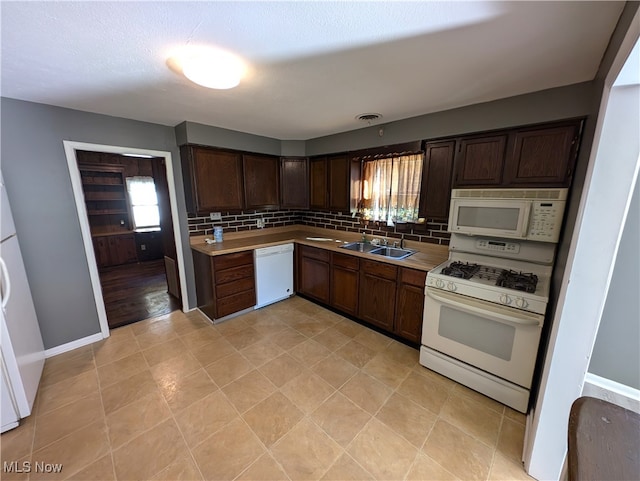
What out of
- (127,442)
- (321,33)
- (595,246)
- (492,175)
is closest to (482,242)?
(492,175)

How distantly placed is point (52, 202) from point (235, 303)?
196 cm

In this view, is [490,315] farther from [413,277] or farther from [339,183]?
[339,183]

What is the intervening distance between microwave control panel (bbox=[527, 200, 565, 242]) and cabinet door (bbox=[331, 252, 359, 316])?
1563 mm

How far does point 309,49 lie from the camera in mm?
1341

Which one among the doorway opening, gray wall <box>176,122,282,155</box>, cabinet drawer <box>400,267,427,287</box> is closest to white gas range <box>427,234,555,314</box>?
cabinet drawer <box>400,267,427,287</box>

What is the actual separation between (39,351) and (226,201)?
2.16 metres

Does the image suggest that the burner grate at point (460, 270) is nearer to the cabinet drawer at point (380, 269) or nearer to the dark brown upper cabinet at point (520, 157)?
the cabinet drawer at point (380, 269)

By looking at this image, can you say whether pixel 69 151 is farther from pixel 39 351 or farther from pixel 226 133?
pixel 39 351

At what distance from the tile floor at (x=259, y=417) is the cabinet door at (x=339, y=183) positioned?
170cm

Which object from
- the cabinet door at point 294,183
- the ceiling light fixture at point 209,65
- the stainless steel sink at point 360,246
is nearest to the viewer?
the ceiling light fixture at point 209,65

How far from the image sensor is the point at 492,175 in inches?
82.2

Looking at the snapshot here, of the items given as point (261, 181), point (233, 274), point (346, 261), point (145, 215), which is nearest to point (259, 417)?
point (233, 274)

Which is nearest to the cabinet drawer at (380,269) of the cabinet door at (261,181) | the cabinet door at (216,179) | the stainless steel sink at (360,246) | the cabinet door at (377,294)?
the cabinet door at (377,294)

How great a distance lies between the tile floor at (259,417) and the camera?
1.45 meters
